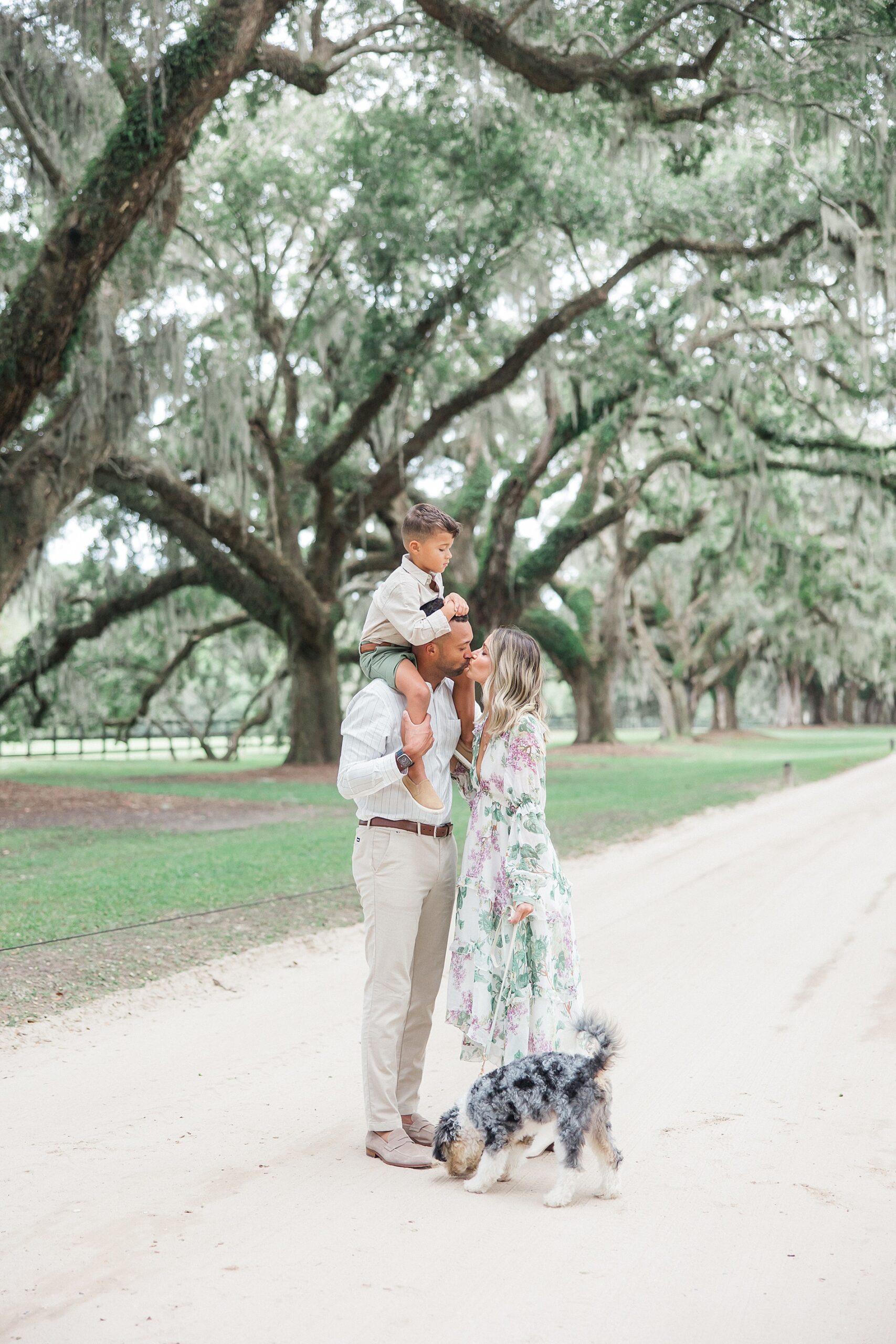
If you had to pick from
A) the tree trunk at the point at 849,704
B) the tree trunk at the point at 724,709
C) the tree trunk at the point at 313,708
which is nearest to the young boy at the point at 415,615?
the tree trunk at the point at 313,708

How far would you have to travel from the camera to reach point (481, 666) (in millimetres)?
3881

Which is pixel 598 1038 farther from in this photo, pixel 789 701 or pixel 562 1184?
pixel 789 701

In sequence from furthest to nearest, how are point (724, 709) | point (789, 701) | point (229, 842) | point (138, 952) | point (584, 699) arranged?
1. point (789, 701)
2. point (724, 709)
3. point (584, 699)
4. point (229, 842)
5. point (138, 952)

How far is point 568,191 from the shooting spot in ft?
48.4

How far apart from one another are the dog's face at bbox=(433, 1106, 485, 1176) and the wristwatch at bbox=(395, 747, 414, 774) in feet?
3.40

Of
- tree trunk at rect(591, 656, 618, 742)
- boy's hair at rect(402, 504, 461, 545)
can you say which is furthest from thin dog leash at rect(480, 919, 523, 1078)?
tree trunk at rect(591, 656, 618, 742)

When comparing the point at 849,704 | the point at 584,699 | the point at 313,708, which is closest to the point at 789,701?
the point at 849,704

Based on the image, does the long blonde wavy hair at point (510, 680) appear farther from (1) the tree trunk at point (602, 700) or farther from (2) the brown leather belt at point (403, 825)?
(1) the tree trunk at point (602, 700)

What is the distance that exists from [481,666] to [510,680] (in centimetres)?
11

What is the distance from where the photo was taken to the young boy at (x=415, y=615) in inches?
145

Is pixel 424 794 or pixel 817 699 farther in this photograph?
pixel 817 699

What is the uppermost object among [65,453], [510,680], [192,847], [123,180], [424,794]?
[123,180]

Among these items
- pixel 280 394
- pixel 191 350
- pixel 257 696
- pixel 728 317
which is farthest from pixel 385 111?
pixel 257 696

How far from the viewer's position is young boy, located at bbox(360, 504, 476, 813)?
145 inches
